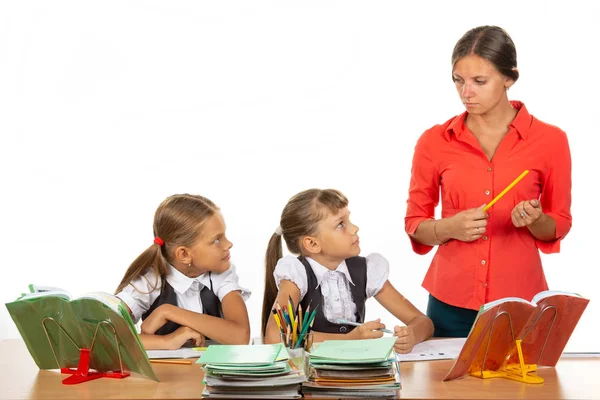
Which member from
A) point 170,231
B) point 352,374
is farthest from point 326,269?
point 352,374

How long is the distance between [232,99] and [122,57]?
607 millimetres

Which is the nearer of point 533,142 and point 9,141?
point 533,142

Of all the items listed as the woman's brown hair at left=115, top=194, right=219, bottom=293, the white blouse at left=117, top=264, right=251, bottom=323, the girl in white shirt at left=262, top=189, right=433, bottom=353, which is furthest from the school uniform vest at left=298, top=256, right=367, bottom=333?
the woman's brown hair at left=115, top=194, right=219, bottom=293

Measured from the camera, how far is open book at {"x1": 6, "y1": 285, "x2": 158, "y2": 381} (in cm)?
188

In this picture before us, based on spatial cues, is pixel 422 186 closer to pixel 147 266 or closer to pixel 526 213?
pixel 526 213

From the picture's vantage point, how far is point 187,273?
2.54 metres

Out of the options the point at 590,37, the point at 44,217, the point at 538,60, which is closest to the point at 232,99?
the point at 44,217

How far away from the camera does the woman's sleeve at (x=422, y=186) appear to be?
8.13 ft

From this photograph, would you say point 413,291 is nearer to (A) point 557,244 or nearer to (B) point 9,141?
(A) point 557,244

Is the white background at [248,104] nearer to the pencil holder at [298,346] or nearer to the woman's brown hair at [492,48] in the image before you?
the woman's brown hair at [492,48]

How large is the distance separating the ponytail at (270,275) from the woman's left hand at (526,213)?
30.1 inches

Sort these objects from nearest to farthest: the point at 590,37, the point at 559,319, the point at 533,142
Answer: the point at 559,319 < the point at 533,142 < the point at 590,37

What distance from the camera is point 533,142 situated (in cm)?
240

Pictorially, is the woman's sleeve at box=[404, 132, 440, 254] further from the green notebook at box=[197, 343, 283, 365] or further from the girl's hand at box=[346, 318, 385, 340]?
the green notebook at box=[197, 343, 283, 365]
